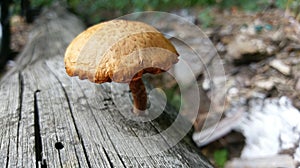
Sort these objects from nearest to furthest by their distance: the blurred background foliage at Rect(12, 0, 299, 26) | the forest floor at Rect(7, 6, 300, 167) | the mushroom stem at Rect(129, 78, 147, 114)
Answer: the mushroom stem at Rect(129, 78, 147, 114) → the forest floor at Rect(7, 6, 300, 167) → the blurred background foliage at Rect(12, 0, 299, 26)

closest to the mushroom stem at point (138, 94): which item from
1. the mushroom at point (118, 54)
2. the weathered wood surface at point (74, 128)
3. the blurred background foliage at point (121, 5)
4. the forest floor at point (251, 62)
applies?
the weathered wood surface at point (74, 128)

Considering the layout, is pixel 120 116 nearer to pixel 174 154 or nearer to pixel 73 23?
pixel 174 154

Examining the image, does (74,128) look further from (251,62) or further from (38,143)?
(251,62)

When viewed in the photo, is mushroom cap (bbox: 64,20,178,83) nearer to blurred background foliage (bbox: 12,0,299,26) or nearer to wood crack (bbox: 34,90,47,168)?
wood crack (bbox: 34,90,47,168)

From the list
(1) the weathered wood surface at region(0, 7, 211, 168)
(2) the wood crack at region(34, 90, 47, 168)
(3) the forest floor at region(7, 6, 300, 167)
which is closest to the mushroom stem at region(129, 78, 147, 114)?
(1) the weathered wood surface at region(0, 7, 211, 168)

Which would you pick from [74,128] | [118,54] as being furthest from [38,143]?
[118,54]

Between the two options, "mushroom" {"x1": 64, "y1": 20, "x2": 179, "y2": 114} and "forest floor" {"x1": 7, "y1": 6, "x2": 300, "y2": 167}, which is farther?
"forest floor" {"x1": 7, "y1": 6, "x2": 300, "y2": 167}
